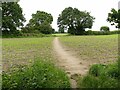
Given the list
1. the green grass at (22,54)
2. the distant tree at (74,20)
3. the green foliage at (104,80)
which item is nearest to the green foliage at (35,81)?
the green foliage at (104,80)

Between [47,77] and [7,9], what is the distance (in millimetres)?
60591

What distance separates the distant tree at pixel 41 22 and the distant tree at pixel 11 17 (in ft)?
24.8

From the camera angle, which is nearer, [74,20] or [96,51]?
[96,51]

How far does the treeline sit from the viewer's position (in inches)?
2557

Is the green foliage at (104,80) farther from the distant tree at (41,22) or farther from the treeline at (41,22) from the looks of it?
the distant tree at (41,22)

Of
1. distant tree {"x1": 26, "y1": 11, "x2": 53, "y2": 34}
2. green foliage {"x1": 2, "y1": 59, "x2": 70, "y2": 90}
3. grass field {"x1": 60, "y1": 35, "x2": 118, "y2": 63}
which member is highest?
distant tree {"x1": 26, "y1": 11, "x2": 53, "y2": 34}

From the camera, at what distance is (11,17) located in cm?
6550

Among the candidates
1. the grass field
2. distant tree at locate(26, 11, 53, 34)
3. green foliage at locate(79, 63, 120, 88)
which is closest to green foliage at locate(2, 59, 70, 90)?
green foliage at locate(79, 63, 120, 88)

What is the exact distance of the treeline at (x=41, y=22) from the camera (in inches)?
2557

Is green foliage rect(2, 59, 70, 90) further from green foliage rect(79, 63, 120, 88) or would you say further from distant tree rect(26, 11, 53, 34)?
distant tree rect(26, 11, 53, 34)

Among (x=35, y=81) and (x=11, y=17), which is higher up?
(x=11, y=17)

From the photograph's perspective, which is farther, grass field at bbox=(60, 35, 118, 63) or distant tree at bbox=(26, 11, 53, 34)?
distant tree at bbox=(26, 11, 53, 34)

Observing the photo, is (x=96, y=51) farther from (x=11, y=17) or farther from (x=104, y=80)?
(x=11, y=17)

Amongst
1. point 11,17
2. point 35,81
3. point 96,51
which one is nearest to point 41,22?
point 11,17
